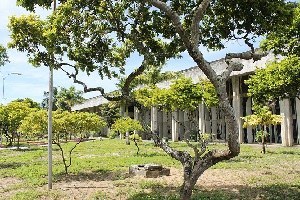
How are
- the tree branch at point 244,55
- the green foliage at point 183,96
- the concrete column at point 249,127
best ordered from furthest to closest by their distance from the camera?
1. the concrete column at point 249,127
2. the green foliage at point 183,96
3. the tree branch at point 244,55

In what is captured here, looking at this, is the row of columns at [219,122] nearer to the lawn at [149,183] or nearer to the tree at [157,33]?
the lawn at [149,183]

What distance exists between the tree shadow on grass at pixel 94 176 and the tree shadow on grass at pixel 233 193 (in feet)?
12.6

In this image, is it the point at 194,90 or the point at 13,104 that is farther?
the point at 13,104

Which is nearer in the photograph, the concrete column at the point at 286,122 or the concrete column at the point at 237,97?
the concrete column at the point at 286,122

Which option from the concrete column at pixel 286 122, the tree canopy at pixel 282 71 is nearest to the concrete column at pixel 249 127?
the concrete column at pixel 286 122

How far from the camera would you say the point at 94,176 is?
1895 cm

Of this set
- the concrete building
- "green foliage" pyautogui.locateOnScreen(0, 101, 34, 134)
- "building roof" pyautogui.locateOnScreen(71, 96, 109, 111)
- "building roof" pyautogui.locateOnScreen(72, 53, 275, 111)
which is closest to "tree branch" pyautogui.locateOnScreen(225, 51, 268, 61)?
"building roof" pyautogui.locateOnScreen(72, 53, 275, 111)

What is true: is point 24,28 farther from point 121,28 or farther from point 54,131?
point 54,131

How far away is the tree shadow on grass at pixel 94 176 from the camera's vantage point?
58.9 feet

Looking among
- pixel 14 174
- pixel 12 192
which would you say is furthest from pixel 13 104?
pixel 12 192

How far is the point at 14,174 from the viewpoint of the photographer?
20141mm

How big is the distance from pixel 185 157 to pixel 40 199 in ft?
19.1

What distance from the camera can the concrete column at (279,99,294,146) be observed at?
36125mm

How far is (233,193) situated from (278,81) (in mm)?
5857
